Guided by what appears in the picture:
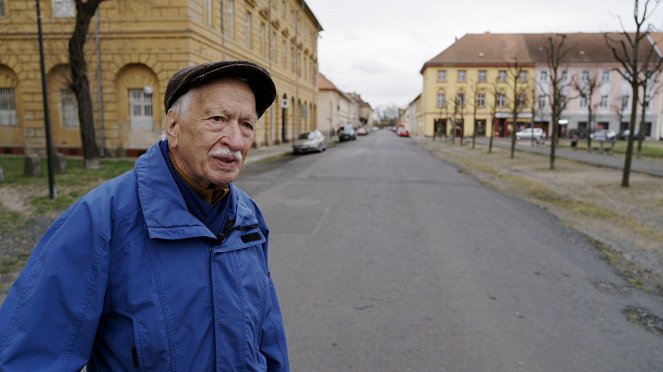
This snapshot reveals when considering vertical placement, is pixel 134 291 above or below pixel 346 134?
above

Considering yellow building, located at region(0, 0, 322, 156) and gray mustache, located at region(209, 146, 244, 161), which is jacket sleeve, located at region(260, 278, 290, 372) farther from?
yellow building, located at region(0, 0, 322, 156)

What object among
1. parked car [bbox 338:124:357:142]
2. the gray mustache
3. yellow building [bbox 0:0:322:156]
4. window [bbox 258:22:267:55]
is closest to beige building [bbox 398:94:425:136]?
parked car [bbox 338:124:357:142]

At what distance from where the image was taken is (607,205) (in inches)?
435

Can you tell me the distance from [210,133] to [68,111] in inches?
903

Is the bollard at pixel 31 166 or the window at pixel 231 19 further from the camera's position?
the window at pixel 231 19

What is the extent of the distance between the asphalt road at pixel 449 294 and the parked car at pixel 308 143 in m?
18.5

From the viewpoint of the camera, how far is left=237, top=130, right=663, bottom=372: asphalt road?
3744 mm

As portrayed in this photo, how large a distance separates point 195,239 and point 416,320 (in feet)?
10.4

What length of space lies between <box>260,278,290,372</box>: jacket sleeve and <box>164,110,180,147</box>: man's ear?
2.24 feet

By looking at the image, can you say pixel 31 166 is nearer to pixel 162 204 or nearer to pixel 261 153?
pixel 162 204

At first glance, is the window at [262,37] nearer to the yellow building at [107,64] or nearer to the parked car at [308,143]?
the parked car at [308,143]

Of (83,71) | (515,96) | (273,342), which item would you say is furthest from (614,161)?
(273,342)

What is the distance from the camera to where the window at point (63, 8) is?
2088 centimetres

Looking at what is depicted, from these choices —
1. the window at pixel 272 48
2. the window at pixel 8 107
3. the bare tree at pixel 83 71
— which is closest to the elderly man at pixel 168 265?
the bare tree at pixel 83 71
